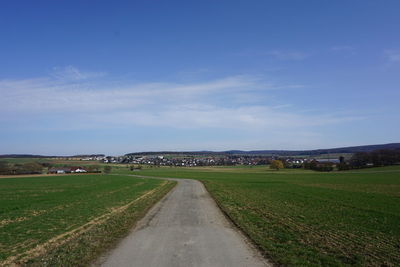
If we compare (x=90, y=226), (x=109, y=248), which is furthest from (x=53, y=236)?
(x=109, y=248)

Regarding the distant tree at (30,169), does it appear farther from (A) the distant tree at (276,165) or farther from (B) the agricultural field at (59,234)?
(B) the agricultural field at (59,234)

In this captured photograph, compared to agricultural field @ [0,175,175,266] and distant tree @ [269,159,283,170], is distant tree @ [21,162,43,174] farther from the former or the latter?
agricultural field @ [0,175,175,266]

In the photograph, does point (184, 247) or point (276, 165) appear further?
point (276, 165)

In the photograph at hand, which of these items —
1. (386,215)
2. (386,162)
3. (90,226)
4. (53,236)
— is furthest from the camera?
(386,162)

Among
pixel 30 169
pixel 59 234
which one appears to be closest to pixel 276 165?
pixel 30 169

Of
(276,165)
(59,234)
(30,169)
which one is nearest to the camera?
(59,234)

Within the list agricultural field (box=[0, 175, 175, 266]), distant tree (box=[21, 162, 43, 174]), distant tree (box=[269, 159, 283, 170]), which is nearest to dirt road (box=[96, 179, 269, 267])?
agricultural field (box=[0, 175, 175, 266])

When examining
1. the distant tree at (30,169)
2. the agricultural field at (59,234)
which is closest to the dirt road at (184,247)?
the agricultural field at (59,234)

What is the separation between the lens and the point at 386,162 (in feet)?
383

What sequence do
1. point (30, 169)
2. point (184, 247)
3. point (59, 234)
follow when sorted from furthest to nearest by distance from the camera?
point (30, 169) → point (59, 234) → point (184, 247)

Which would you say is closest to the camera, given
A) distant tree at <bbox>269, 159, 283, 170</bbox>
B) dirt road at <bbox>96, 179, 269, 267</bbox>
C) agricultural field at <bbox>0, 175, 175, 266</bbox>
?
dirt road at <bbox>96, 179, 269, 267</bbox>

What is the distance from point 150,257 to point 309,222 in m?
9.36

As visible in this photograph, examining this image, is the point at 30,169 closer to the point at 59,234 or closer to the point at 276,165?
the point at 276,165

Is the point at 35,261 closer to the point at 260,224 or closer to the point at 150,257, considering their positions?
Answer: the point at 150,257
